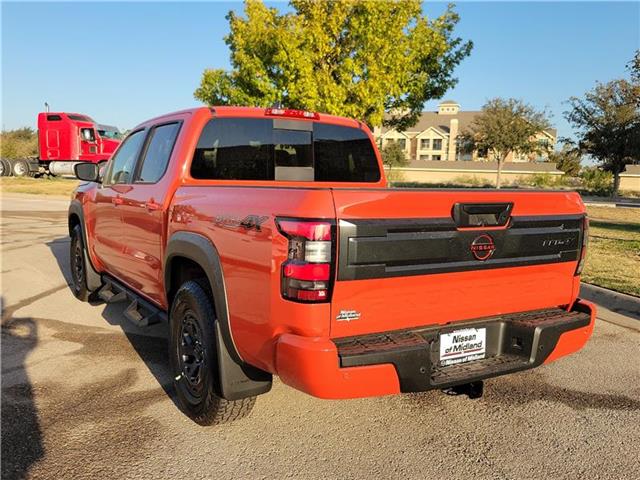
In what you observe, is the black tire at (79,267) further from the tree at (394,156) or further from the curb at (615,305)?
the tree at (394,156)

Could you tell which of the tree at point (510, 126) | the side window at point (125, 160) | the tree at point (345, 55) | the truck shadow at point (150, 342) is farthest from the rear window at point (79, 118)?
the tree at point (510, 126)

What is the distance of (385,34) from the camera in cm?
1752

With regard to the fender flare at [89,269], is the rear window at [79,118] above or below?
above

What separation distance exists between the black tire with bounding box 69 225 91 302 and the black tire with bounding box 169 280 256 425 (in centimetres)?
299

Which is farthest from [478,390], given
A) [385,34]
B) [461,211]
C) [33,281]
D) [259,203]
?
[385,34]

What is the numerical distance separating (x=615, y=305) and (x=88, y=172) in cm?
622

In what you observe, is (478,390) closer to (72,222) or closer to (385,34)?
(72,222)

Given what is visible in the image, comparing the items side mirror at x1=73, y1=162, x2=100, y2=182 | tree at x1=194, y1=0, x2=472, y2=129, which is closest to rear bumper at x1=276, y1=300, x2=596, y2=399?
side mirror at x1=73, y1=162, x2=100, y2=182

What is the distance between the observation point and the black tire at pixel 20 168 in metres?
32.5

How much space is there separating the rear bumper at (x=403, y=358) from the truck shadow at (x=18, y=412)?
5.21 ft

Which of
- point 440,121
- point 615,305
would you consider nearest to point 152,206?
point 615,305

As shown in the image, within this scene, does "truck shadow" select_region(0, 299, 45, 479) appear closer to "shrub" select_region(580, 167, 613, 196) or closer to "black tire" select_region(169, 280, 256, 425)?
"black tire" select_region(169, 280, 256, 425)

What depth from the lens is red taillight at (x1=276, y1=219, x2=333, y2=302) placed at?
237 cm

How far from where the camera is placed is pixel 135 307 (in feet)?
14.7
